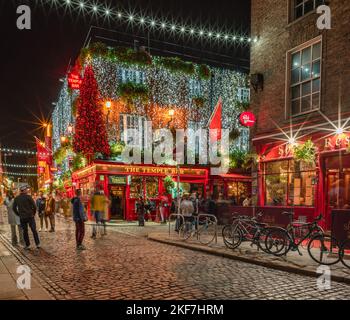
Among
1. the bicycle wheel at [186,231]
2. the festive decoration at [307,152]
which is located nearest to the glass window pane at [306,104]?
the festive decoration at [307,152]

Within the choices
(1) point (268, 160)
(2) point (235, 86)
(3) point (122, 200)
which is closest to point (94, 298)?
(1) point (268, 160)

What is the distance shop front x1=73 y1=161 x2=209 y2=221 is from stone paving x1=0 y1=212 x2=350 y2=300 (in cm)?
1506

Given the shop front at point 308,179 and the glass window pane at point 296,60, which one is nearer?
the shop front at point 308,179

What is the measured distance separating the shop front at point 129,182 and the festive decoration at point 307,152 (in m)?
12.4

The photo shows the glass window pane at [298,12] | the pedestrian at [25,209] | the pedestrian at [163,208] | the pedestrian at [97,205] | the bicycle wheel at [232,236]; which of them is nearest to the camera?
the bicycle wheel at [232,236]

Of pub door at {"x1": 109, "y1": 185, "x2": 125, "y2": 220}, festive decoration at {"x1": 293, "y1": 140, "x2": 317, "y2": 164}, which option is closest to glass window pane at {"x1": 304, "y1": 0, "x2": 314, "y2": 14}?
festive decoration at {"x1": 293, "y1": 140, "x2": 317, "y2": 164}

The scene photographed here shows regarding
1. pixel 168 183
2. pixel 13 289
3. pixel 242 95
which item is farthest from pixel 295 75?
pixel 242 95

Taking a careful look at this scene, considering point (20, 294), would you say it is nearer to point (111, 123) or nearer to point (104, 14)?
point (104, 14)

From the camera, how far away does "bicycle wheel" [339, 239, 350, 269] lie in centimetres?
835

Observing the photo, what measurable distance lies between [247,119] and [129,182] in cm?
1250

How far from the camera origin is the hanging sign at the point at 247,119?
54.3 ft

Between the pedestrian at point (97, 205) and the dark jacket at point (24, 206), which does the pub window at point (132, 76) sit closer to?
the pedestrian at point (97, 205)
